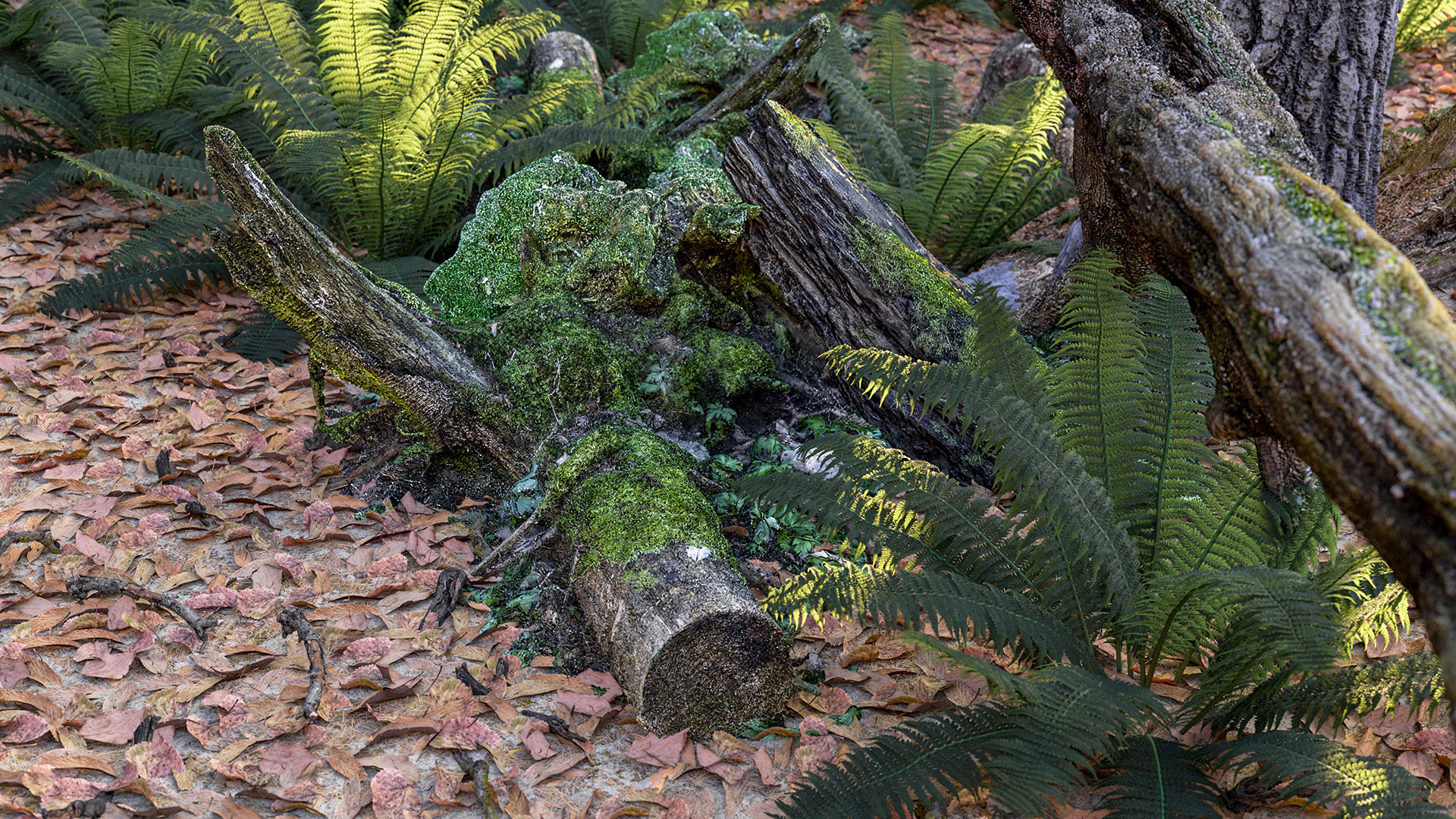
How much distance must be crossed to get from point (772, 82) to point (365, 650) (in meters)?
2.70

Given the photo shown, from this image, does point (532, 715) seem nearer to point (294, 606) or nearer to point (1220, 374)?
point (294, 606)

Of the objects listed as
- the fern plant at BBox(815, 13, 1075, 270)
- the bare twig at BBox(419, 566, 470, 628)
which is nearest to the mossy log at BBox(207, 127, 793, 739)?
the bare twig at BBox(419, 566, 470, 628)

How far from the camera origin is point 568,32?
5273 mm

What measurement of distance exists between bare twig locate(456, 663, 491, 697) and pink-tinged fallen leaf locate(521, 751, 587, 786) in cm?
27

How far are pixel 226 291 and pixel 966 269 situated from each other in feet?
11.1

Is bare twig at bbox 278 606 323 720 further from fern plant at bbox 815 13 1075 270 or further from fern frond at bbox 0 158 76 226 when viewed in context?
fern frond at bbox 0 158 76 226

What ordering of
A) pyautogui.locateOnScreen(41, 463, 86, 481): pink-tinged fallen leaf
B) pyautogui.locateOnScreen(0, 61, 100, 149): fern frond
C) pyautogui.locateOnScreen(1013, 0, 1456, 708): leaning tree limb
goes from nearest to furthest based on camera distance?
pyautogui.locateOnScreen(1013, 0, 1456, 708): leaning tree limb < pyautogui.locateOnScreen(41, 463, 86, 481): pink-tinged fallen leaf < pyautogui.locateOnScreen(0, 61, 100, 149): fern frond

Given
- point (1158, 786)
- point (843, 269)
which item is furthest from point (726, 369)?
point (1158, 786)

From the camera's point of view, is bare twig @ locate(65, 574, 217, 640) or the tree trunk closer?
bare twig @ locate(65, 574, 217, 640)

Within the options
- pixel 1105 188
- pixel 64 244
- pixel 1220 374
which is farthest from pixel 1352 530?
pixel 64 244

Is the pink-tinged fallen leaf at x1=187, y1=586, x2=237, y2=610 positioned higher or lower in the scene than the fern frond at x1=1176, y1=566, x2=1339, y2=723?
lower

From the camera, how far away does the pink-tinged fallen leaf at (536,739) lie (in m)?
2.01

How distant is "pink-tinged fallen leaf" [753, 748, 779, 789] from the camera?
196 centimetres

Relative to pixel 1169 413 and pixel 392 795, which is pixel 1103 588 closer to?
pixel 1169 413
